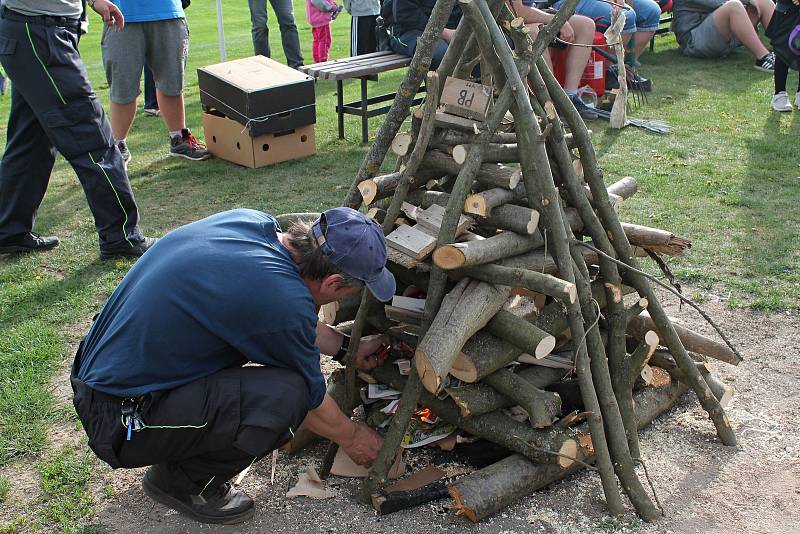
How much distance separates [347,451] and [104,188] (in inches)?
115

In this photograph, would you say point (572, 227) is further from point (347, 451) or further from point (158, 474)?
point (158, 474)

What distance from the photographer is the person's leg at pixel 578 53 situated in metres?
8.69

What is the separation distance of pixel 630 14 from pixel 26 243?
7.48 metres

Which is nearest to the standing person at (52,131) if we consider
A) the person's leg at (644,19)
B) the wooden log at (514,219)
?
the wooden log at (514,219)

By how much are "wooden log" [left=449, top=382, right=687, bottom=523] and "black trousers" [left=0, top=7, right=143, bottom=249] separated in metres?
3.32

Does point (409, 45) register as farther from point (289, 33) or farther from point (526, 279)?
point (526, 279)

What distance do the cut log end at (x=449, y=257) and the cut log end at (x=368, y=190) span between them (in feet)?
1.84

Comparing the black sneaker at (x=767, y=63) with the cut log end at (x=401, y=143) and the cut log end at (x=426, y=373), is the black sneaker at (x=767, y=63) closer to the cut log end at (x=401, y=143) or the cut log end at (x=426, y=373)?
the cut log end at (x=401, y=143)

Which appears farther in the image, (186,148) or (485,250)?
(186,148)

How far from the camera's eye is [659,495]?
3367 mm

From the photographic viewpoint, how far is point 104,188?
5.34 meters

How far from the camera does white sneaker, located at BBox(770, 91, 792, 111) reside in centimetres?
883

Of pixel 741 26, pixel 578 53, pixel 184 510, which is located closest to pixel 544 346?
pixel 184 510

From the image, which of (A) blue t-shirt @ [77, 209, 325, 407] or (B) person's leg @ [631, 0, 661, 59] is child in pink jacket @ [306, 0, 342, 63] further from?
(A) blue t-shirt @ [77, 209, 325, 407]
